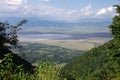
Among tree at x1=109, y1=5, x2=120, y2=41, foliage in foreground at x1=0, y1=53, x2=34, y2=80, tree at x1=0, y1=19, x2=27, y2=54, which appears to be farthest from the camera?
tree at x1=109, y1=5, x2=120, y2=41

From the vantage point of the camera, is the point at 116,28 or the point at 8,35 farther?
the point at 116,28

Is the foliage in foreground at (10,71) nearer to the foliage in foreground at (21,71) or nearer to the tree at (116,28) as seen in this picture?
the foliage in foreground at (21,71)

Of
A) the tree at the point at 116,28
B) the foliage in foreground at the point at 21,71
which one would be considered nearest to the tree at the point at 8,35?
the foliage in foreground at the point at 21,71

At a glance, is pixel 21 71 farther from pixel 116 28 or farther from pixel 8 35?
pixel 116 28

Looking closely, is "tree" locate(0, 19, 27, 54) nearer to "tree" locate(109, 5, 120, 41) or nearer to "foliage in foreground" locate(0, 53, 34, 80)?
"foliage in foreground" locate(0, 53, 34, 80)

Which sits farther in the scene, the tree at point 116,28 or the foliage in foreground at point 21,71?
the tree at point 116,28

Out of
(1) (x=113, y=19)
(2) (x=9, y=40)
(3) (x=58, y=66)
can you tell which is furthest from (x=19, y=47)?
(1) (x=113, y=19)

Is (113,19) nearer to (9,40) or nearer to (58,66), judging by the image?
(9,40)

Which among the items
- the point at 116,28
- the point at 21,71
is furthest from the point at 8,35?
the point at 116,28

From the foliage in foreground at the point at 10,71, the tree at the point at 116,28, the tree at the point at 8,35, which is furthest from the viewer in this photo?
the tree at the point at 116,28

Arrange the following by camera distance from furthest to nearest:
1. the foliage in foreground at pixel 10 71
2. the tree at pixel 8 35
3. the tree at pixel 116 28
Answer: the tree at pixel 116 28, the tree at pixel 8 35, the foliage in foreground at pixel 10 71

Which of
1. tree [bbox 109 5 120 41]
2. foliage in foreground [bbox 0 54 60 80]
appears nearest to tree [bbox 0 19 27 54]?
foliage in foreground [bbox 0 54 60 80]
